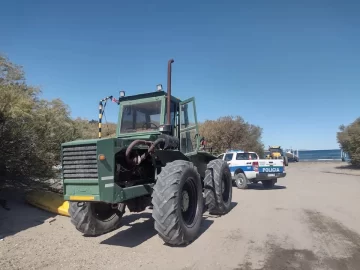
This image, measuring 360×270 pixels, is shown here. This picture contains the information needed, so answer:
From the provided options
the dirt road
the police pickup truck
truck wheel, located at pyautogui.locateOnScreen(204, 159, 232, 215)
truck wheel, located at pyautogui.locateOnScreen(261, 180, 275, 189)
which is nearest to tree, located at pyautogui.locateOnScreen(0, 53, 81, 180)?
the dirt road

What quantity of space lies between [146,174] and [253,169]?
9035mm

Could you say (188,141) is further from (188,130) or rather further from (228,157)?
(228,157)

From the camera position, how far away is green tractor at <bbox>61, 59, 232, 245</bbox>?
5.15 metres

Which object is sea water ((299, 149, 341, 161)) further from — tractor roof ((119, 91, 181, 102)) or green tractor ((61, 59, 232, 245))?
tractor roof ((119, 91, 181, 102))

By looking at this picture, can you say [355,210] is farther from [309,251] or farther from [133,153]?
[133,153]

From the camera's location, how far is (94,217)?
6.07 metres

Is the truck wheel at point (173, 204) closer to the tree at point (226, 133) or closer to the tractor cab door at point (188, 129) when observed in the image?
the tractor cab door at point (188, 129)

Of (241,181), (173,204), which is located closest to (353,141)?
(241,181)

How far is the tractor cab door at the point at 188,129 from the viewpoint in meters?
7.65

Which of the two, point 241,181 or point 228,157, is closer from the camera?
point 241,181

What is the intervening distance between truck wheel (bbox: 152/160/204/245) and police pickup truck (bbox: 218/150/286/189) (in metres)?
8.85

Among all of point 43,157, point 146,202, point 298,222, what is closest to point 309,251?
point 298,222

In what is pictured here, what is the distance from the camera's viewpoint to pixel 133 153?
5.80 m

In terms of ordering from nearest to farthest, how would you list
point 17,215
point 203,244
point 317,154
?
point 203,244
point 17,215
point 317,154
